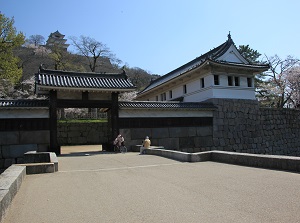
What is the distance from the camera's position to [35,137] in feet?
48.0

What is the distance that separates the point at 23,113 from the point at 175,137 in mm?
9623

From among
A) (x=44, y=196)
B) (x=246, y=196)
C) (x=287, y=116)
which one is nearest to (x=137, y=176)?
(x=44, y=196)

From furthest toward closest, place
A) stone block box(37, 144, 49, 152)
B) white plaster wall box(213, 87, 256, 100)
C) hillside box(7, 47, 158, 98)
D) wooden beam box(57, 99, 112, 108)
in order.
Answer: hillside box(7, 47, 158, 98) < white plaster wall box(213, 87, 256, 100) < wooden beam box(57, 99, 112, 108) < stone block box(37, 144, 49, 152)

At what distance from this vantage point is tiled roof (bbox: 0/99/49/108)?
1402 cm

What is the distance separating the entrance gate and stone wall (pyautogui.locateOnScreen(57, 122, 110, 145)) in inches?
444

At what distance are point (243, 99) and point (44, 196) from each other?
18207 mm

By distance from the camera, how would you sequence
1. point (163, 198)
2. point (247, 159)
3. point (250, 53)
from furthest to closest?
point (250, 53), point (247, 159), point (163, 198)

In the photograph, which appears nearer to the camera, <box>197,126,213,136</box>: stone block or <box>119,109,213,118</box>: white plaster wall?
<box>119,109,213,118</box>: white plaster wall

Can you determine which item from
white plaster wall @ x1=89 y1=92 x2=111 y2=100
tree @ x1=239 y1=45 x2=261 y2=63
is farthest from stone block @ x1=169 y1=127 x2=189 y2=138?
tree @ x1=239 y1=45 x2=261 y2=63

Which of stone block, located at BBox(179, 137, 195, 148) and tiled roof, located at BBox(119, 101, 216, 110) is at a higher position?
tiled roof, located at BBox(119, 101, 216, 110)

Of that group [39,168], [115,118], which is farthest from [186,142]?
[39,168]

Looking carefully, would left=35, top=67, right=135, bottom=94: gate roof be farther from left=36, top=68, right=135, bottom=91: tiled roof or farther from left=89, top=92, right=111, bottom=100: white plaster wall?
left=89, top=92, right=111, bottom=100: white plaster wall

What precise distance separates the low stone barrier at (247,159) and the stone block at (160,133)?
4.51 m

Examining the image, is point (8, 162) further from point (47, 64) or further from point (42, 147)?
point (47, 64)
